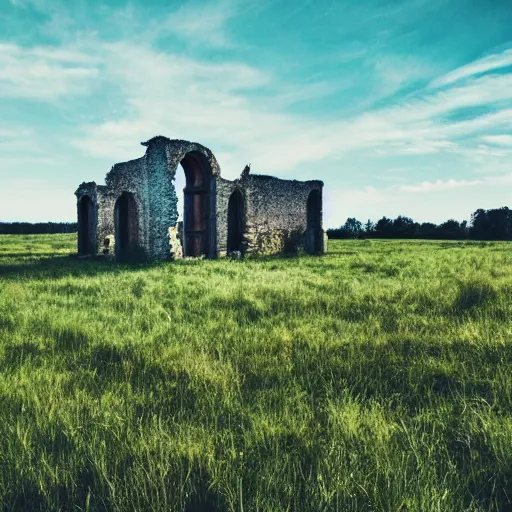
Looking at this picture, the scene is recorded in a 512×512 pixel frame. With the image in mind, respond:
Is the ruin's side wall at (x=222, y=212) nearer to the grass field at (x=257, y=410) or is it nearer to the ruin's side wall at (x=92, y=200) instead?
the ruin's side wall at (x=92, y=200)

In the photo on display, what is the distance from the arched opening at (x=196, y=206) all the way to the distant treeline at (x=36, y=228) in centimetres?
3481

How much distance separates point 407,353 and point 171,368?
86.2 inches

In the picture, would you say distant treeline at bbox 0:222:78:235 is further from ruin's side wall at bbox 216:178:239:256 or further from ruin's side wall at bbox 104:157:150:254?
ruin's side wall at bbox 216:178:239:256

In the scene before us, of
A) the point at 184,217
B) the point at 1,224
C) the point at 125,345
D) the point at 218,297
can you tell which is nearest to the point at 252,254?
the point at 184,217

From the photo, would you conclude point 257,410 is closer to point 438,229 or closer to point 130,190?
point 130,190

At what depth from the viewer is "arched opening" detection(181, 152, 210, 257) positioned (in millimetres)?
16156

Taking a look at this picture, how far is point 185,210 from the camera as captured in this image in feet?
55.3

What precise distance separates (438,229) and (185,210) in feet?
118

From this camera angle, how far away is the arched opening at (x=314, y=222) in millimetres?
21281

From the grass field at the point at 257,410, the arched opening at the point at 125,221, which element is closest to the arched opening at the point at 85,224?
the arched opening at the point at 125,221

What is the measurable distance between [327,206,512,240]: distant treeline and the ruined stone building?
2408 centimetres

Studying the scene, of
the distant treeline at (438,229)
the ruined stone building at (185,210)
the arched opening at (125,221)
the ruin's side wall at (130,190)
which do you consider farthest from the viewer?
the distant treeline at (438,229)

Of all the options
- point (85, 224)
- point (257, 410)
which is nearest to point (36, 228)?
point (85, 224)

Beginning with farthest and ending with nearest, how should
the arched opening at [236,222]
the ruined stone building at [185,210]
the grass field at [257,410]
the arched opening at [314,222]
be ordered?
the arched opening at [314,222], the arched opening at [236,222], the ruined stone building at [185,210], the grass field at [257,410]
